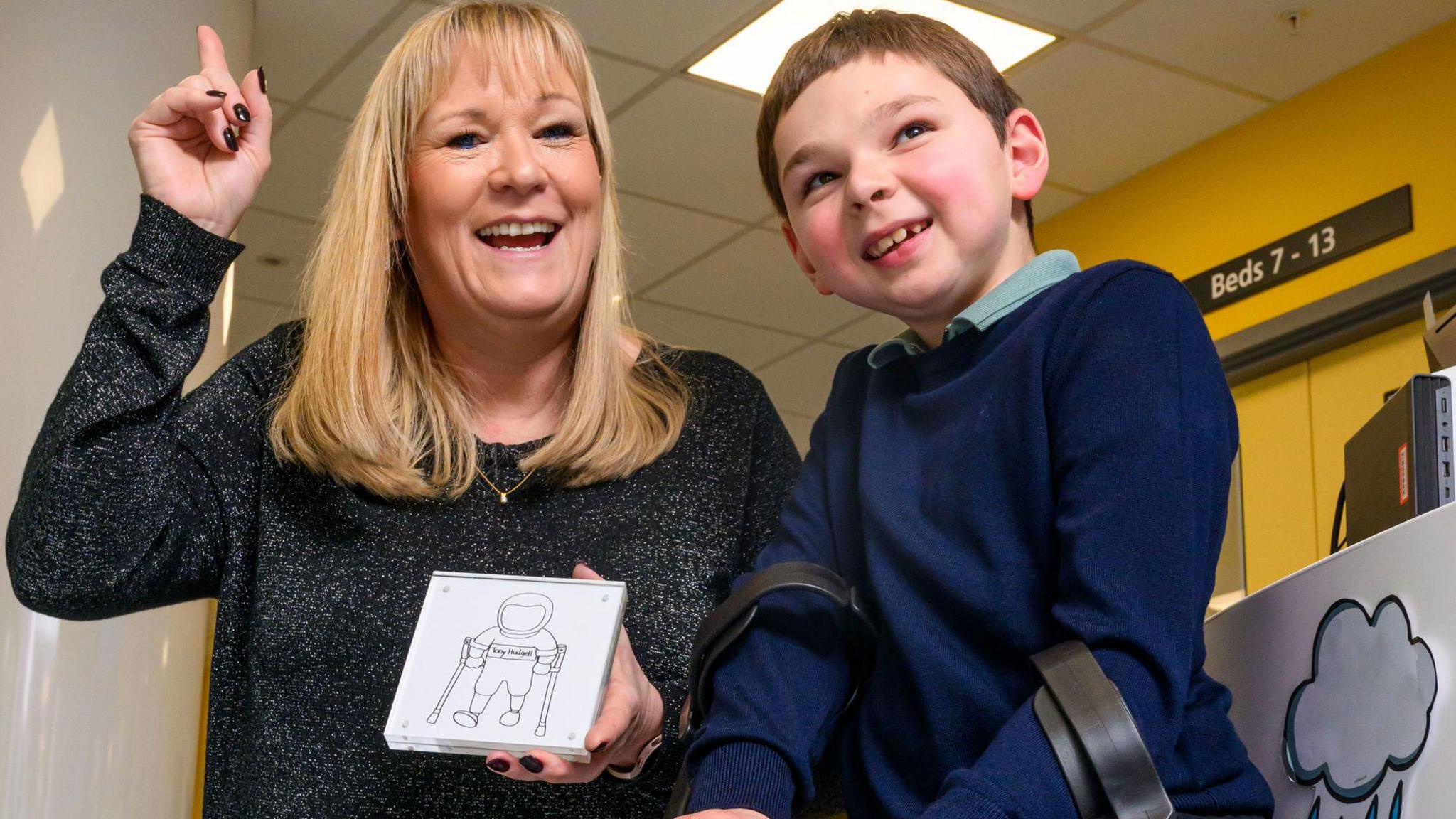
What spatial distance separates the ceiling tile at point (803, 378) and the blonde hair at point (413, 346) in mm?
4834

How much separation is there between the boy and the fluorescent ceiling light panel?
273cm

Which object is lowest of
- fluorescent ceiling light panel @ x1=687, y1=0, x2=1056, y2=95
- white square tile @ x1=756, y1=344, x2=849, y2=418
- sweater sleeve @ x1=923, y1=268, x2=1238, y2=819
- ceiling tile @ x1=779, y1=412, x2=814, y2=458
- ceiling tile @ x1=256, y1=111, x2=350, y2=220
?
sweater sleeve @ x1=923, y1=268, x2=1238, y2=819

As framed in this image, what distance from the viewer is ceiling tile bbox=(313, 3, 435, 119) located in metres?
4.01

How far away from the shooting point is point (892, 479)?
1190 millimetres

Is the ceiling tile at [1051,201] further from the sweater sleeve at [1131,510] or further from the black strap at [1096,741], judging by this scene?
the black strap at [1096,741]

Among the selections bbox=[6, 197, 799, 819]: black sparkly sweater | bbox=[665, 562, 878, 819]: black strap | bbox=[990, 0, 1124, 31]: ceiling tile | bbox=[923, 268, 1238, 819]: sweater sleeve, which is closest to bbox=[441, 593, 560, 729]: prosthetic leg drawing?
bbox=[665, 562, 878, 819]: black strap

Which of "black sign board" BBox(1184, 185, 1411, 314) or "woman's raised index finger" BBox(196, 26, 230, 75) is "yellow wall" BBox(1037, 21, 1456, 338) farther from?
"woman's raised index finger" BBox(196, 26, 230, 75)

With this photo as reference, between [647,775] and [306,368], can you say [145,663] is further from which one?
[647,775]

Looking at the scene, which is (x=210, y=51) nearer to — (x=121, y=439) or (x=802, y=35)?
(x=121, y=439)

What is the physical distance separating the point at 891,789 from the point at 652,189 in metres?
4.10

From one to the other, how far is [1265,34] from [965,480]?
3449mm

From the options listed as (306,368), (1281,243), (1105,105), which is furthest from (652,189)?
(306,368)

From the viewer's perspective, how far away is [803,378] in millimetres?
6883

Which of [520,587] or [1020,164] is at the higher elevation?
[1020,164]
